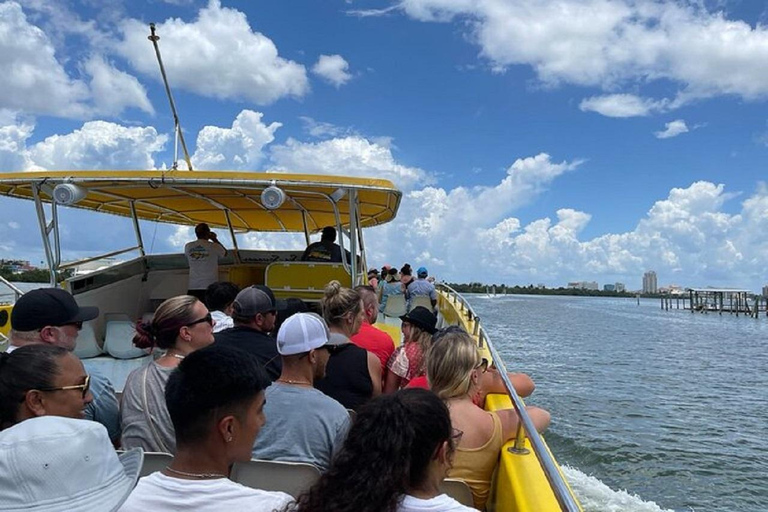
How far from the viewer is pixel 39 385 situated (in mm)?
1944

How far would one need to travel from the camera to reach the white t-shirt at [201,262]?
7812mm

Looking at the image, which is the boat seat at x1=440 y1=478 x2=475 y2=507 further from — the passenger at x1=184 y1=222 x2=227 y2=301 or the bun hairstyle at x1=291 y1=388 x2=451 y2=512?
the passenger at x1=184 y1=222 x2=227 y2=301

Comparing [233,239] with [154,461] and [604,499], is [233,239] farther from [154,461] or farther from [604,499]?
[154,461]

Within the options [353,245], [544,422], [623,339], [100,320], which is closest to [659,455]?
[353,245]

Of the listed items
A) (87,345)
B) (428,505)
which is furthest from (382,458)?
(87,345)

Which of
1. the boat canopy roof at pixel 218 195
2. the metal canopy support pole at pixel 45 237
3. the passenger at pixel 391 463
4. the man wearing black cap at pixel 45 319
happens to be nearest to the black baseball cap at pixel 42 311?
the man wearing black cap at pixel 45 319

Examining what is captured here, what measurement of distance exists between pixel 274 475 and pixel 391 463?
0.80m

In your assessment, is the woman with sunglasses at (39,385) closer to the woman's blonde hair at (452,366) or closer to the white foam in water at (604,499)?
the woman's blonde hair at (452,366)

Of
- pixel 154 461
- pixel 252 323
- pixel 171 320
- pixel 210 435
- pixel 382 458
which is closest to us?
pixel 382 458

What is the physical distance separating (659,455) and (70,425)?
11.3m

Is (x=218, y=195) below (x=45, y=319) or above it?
above

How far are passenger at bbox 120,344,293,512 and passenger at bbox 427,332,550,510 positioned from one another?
52.2 inches

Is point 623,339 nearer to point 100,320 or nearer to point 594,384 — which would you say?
point 594,384

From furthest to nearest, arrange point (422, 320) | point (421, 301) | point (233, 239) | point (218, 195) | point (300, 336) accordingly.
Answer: point (421, 301) < point (233, 239) < point (218, 195) < point (422, 320) < point (300, 336)
